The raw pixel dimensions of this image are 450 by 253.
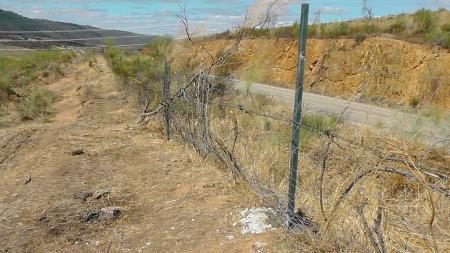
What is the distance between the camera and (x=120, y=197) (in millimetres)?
6484

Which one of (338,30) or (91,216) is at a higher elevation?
(338,30)

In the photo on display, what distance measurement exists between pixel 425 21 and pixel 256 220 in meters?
17.8

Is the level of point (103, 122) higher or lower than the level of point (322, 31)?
lower

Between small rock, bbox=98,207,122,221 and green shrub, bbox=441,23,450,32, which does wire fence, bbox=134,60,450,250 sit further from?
green shrub, bbox=441,23,450,32

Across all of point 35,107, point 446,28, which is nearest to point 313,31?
point 446,28

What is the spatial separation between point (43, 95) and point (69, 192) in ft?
42.2

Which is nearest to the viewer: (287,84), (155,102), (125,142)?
(125,142)

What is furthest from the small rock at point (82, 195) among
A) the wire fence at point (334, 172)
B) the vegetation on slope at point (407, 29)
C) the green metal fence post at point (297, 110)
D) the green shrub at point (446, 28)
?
the green shrub at point (446, 28)

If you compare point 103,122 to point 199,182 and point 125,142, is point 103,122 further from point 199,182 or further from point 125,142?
point 199,182

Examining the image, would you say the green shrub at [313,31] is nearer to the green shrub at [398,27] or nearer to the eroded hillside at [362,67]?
the eroded hillside at [362,67]

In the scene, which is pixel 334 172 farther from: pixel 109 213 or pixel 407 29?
pixel 407 29

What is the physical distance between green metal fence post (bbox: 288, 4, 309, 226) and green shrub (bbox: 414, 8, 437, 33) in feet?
56.6

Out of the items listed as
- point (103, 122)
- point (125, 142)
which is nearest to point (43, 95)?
point (103, 122)

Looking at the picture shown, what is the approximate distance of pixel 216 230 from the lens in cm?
525
